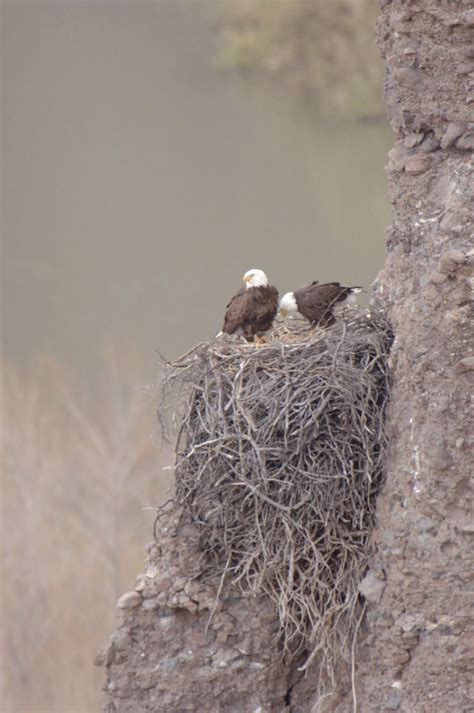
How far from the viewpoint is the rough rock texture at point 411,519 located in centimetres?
446

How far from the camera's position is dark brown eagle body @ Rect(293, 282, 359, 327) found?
5.62 m

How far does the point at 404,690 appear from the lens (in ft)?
15.1

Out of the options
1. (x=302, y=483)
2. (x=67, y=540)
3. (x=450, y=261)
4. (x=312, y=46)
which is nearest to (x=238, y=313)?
(x=302, y=483)

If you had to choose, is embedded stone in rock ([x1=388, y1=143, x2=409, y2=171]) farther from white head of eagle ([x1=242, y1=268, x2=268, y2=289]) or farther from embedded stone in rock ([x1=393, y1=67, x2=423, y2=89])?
white head of eagle ([x1=242, y1=268, x2=268, y2=289])

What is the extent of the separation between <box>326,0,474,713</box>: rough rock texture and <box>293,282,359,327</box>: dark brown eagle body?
2.85 ft

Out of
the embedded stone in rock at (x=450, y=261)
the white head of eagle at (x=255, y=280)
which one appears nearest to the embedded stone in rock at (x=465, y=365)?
the embedded stone in rock at (x=450, y=261)

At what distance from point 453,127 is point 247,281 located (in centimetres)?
166

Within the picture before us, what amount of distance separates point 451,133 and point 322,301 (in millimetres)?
1258

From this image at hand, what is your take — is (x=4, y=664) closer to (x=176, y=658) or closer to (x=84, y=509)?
(x=84, y=509)

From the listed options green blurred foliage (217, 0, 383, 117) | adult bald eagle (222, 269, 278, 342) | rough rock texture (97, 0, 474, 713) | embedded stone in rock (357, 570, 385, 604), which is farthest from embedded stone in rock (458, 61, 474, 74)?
green blurred foliage (217, 0, 383, 117)

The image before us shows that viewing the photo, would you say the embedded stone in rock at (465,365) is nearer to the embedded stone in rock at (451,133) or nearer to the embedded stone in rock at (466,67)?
the embedded stone in rock at (451,133)

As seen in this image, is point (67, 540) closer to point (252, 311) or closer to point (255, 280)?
point (255, 280)

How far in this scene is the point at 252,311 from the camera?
5.77 meters

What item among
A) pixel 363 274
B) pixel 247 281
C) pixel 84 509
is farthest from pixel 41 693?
pixel 247 281
